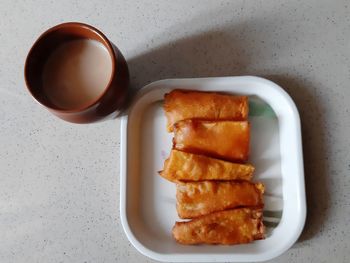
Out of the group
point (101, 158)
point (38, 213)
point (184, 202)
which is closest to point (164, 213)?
point (184, 202)

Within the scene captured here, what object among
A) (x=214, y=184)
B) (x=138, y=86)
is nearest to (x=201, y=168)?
(x=214, y=184)

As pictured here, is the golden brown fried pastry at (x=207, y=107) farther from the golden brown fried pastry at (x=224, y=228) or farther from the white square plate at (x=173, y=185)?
the golden brown fried pastry at (x=224, y=228)

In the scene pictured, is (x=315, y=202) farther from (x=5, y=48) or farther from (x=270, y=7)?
(x=5, y=48)

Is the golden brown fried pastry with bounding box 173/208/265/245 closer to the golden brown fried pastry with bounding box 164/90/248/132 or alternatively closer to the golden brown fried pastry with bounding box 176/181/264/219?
the golden brown fried pastry with bounding box 176/181/264/219

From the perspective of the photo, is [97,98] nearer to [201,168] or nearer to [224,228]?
[201,168]

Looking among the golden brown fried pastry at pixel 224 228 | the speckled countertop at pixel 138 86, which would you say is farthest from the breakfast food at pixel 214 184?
the speckled countertop at pixel 138 86

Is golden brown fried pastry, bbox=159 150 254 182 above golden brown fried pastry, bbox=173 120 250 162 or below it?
below

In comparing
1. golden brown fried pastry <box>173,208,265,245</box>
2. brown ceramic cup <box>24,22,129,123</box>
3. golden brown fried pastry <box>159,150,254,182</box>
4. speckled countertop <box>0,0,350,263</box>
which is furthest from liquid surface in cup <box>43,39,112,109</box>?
golden brown fried pastry <box>173,208,265,245</box>
